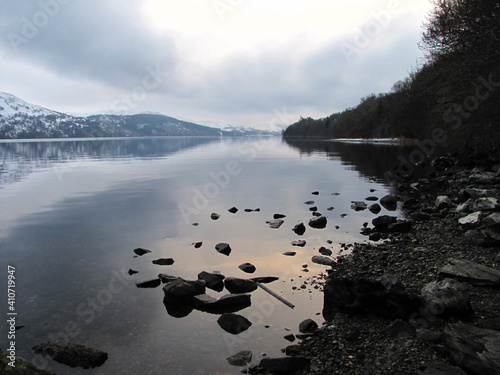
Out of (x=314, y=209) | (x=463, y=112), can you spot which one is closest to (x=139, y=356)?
(x=314, y=209)

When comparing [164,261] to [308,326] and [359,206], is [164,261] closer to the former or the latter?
[308,326]

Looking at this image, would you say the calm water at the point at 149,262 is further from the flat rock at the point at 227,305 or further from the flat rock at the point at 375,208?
the flat rock at the point at 375,208

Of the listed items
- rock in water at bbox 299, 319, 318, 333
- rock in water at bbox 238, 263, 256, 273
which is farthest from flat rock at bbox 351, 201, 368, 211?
rock in water at bbox 299, 319, 318, 333

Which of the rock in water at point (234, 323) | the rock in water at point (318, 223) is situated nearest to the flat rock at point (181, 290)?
the rock in water at point (234, 323)

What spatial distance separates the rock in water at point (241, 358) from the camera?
316 inches

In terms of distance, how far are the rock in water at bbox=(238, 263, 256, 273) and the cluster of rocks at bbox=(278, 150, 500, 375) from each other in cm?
302

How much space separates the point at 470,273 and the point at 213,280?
8104mm

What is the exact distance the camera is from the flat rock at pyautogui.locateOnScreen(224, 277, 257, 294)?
11750 mm

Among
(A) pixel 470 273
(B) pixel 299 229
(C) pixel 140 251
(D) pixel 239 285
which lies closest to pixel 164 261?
(C) pixel 140 251

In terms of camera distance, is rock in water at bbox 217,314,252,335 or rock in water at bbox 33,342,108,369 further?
rock in water at bbox 217,314,252,335

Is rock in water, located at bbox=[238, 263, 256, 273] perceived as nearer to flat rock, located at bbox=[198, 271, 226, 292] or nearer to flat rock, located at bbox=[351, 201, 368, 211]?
flat rock, located at bbox=[198, 271, 226, 292]

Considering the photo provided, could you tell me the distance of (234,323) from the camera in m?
9.59

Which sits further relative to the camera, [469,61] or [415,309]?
[469,61]

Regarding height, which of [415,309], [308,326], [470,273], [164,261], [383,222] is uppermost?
[470,273]
